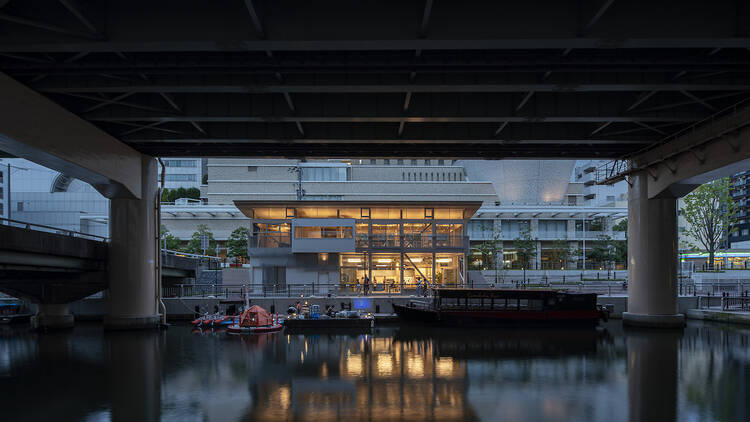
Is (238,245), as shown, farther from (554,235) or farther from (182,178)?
(182,178)

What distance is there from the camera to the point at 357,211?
4962cm

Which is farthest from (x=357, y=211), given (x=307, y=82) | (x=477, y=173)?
(x=477, y=173)

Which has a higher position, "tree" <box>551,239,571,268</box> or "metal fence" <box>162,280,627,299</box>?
"tree" <box>551,239,571,268</box>

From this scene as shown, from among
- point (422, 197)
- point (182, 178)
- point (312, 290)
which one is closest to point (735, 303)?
point (312, 290)

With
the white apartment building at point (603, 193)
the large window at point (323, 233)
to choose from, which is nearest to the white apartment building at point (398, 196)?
the white apartment building at point (603, 193)

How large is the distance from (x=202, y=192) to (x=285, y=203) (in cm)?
5373

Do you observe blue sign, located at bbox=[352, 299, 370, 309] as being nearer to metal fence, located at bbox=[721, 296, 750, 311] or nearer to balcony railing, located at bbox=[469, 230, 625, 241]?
metal fence, located at bbox=[721, 296, 750, 311]

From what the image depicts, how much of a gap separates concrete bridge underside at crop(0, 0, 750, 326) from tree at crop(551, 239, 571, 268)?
1820 inches

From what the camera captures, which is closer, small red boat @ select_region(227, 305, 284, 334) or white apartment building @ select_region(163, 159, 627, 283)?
small red boat @ select_region(227, 305, 284, 334)

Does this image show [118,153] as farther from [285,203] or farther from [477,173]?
[477,173]

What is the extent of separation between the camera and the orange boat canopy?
108 feet

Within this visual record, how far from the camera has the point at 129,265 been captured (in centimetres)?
3159

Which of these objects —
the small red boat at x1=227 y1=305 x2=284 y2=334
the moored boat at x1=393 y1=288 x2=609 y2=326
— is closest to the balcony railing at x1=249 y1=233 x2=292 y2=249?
the small red boat at x1=227 y1=305 x2=284 y2=334

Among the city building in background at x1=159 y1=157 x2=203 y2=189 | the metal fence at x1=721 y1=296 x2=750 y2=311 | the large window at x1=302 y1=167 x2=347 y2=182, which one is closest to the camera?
the metal fence at x1=721 y1=296 x2=750 y2=311
